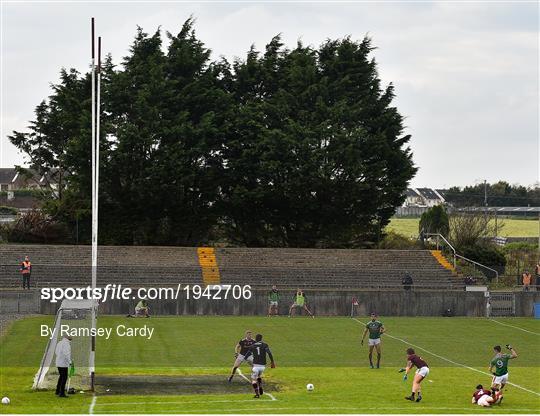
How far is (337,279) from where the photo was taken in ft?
210

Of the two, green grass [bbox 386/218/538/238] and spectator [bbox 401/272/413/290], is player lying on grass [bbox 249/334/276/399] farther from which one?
green grass [bbox 386/218/538/238]

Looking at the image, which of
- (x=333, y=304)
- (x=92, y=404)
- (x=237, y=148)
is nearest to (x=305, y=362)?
(x=92, y=404)

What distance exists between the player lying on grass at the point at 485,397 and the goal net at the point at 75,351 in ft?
34.7

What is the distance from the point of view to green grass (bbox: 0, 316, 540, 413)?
85.9 feet

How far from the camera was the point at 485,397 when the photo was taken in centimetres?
2717

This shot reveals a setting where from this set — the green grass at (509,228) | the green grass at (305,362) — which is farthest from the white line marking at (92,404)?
the green grass at (509,228)

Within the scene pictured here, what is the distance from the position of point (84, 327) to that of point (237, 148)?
37084mm

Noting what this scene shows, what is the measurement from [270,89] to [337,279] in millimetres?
21209

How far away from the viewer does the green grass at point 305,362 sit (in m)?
26.2

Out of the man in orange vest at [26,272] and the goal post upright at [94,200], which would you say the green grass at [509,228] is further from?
the goal post upright at [94,200]

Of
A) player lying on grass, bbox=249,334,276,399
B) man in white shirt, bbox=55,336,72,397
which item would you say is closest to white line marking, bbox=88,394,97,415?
man in white shirt, bbox=55,336,72,397

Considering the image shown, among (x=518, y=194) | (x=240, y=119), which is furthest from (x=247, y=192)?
(x=518, y=194)

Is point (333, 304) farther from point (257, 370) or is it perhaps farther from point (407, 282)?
point (257, 370)

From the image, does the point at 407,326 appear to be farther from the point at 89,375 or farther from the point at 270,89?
the point at 270,89
